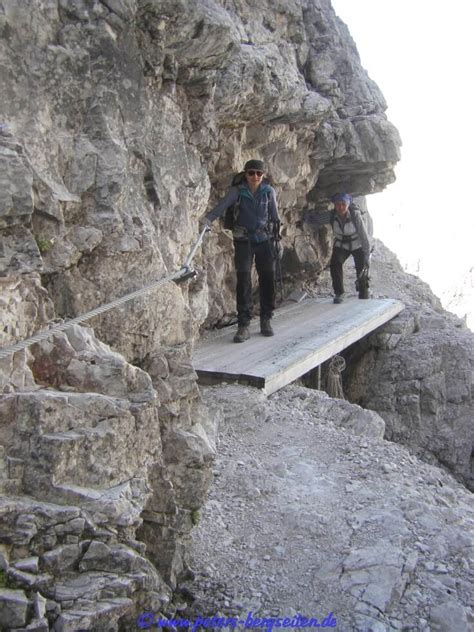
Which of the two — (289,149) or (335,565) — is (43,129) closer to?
(335,565)

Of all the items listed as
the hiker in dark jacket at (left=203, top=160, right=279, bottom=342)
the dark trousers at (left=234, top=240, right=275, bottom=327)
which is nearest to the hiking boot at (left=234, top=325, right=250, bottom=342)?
the hiker in dark jacket at (left=203, top=160, right=279, bottom=342)

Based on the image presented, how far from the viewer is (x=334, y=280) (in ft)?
38.7

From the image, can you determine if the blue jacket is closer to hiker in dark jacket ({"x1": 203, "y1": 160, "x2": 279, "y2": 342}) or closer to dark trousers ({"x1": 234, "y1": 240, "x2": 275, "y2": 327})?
hiker in dark jacket ({"x1": 203, "y1": 160, "x2": 279, "y2": 342})

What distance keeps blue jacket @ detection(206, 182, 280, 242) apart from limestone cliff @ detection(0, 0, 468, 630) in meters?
0.83

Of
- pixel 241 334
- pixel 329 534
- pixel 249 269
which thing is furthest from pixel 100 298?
pixel 241 334

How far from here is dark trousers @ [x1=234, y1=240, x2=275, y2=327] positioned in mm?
7805

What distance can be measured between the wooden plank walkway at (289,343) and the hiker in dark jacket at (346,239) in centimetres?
54

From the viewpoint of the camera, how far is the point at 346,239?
11102mm

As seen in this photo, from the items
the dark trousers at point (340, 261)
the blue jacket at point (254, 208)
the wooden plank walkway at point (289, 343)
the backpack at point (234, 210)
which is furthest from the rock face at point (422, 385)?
the backpack at point (234, 210)

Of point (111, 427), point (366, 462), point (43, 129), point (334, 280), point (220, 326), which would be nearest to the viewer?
point (111, 427)

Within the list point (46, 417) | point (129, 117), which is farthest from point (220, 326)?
point (46, 417)

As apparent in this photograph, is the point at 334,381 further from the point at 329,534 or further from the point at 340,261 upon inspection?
the point at 329,534

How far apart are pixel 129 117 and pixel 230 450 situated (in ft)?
9.76

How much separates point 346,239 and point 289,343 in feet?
11.4
